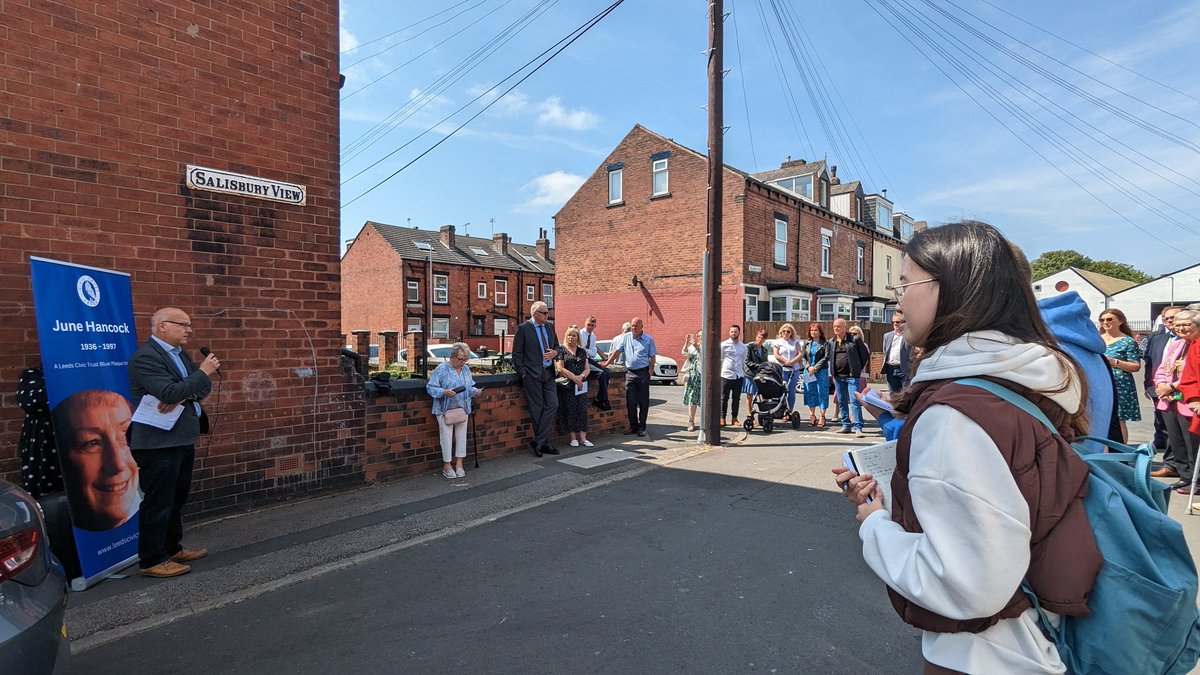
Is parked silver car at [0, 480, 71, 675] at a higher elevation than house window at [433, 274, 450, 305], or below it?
below

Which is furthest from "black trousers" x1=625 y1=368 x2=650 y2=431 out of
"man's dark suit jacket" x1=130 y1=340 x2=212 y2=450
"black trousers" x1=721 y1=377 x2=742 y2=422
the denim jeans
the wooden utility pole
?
"man's dark suit jacket" x1=130 y1=340 x2=212 y2=450

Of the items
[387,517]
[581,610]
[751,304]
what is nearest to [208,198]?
[387,517]

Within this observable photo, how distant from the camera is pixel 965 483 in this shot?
4.14 feet

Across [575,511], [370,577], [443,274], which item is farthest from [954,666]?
[443,274]

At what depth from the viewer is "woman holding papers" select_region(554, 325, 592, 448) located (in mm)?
8297

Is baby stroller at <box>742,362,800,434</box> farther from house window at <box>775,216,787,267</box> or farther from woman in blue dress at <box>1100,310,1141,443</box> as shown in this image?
house window at <box>775,216,787,267</box>

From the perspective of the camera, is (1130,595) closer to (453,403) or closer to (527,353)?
(453,403)

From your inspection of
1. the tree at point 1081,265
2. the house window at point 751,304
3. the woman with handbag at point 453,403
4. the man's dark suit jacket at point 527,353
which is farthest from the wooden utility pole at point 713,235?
the tree at point 1081,265

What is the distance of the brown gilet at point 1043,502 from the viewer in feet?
4.25

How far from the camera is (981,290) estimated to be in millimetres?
1479

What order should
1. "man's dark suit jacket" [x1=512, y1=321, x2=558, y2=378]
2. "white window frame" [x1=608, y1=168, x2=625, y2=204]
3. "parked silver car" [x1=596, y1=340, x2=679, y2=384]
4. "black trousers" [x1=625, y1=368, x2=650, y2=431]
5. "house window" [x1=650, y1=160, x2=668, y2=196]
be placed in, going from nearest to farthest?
"man's dark suit jacket" [x1=512, y1=321, x2=558, y2=378]
"black trousers" [x1=625, y1=368, x2=650, y2=431]
"parked silver car" [x1=596, y1=340, x2=679, y2=384]
"house window" [x1=650, y1=160, x2=668, y2=196]
"white window frame" [x1=608, y1=168, x2=625, y2=204]

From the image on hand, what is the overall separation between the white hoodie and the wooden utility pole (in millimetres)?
7188

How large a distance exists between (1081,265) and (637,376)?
83017 mm

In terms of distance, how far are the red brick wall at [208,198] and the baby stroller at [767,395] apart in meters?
6.04
